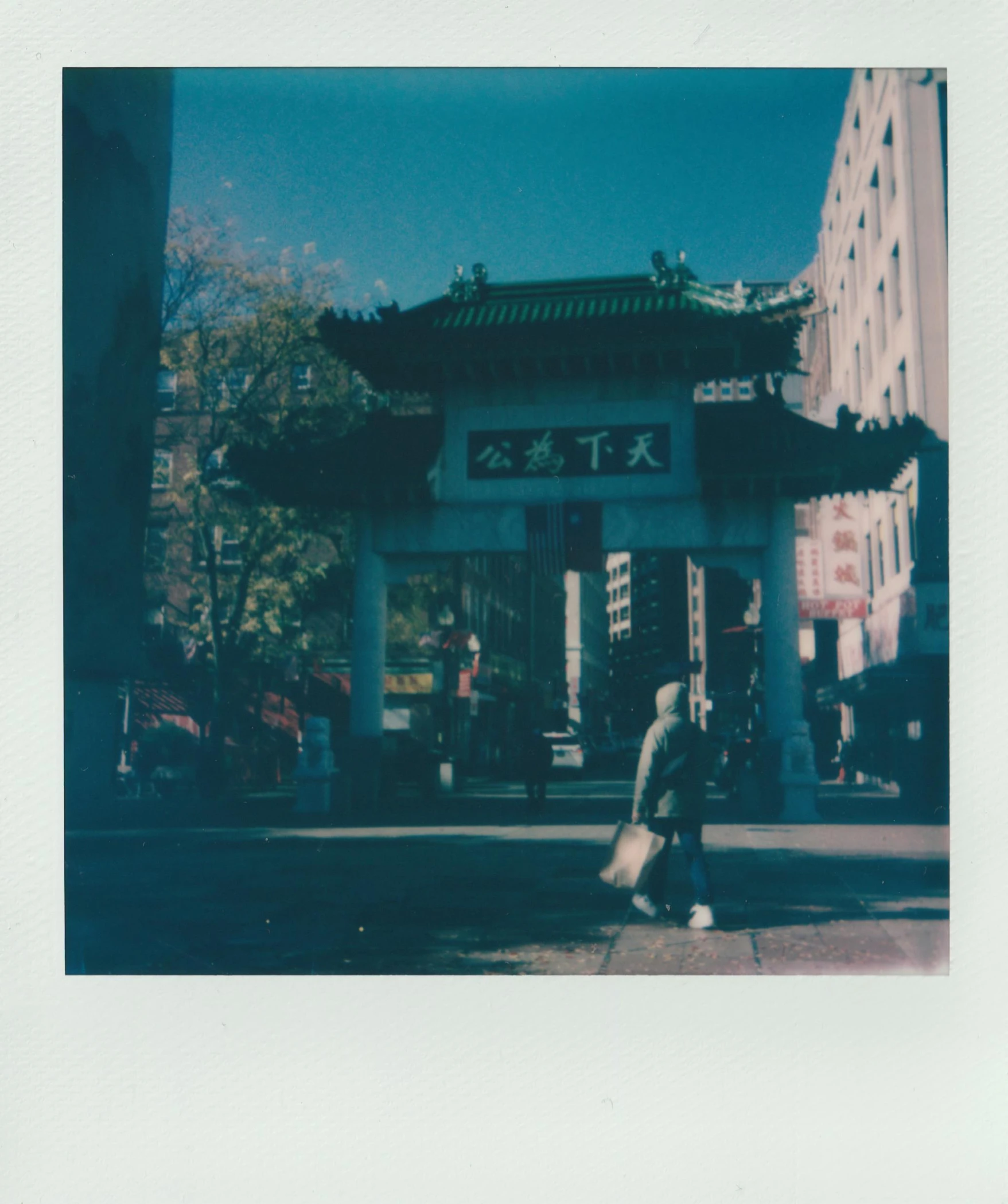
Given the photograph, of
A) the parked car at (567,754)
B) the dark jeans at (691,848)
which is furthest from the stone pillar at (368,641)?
the parked car at (567,754)

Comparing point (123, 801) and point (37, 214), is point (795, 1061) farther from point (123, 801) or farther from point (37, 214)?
point (123, 801)

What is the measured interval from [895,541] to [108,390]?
42.9ft

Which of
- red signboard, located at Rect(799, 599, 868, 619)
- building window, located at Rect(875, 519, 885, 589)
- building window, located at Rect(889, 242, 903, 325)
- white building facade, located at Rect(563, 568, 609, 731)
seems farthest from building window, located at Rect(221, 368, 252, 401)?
white building facade, located at Rect(563, 568, 609, 731)

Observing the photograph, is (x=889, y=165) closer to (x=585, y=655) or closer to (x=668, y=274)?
(x=668, y=274)

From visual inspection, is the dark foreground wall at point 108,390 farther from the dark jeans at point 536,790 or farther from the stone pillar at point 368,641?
the dark jeans at point 536,790

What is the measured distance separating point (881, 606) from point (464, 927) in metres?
13.3

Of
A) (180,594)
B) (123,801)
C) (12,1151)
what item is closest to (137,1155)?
(12,1151)

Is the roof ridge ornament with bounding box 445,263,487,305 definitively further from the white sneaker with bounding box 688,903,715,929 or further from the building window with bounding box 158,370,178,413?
the white sneaker with bounding box 688,903,715,929

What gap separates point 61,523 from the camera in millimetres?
6238

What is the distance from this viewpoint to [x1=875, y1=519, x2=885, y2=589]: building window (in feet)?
59.8

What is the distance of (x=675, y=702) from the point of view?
22.9 ft

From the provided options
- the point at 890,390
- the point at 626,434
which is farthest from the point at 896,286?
the point at 626,434

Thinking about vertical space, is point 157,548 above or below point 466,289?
below

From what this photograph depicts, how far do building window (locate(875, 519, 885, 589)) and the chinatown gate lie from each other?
5410 mm
